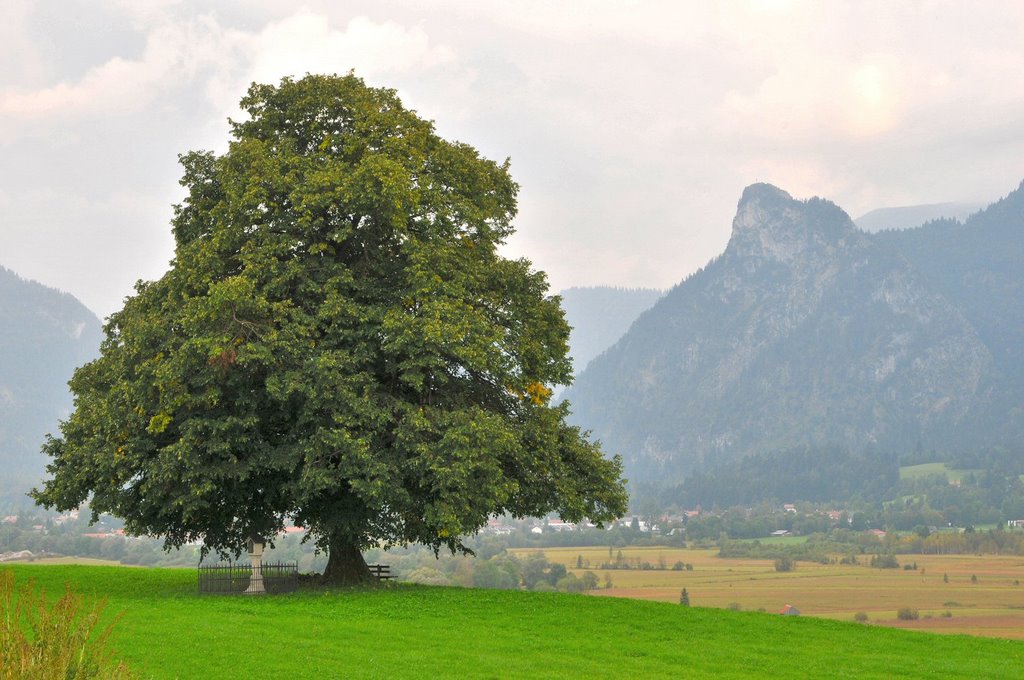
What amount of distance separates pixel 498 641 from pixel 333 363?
9561mm

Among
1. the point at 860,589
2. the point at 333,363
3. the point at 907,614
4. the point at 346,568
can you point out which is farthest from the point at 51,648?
the point at 860,589

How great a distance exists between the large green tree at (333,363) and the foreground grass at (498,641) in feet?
9.37

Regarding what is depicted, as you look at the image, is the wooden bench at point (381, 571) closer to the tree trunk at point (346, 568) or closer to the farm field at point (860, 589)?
the tree trunk at point (346, 568)

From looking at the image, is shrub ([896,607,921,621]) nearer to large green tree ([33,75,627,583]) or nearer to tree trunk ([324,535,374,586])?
large green tree ([33,75,627,583])

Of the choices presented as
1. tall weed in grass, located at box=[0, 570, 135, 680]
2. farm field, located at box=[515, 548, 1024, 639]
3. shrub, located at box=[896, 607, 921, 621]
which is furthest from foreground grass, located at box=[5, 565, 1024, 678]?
shrub, located at box=[896, 607, 921, 621]

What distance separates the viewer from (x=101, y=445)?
3394cm

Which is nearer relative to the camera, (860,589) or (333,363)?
(333,363)

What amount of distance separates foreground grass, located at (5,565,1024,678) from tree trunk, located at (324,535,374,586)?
1.86 metres

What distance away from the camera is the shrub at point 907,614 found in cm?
11344

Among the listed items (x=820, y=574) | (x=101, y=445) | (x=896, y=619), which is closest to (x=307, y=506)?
(x=101, y=445)

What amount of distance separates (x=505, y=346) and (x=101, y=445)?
13014 millimetres

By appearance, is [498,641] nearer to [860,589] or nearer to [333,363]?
[333,363]

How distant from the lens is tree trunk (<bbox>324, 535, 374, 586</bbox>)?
37.2m

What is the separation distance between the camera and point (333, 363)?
3189 centimetres
